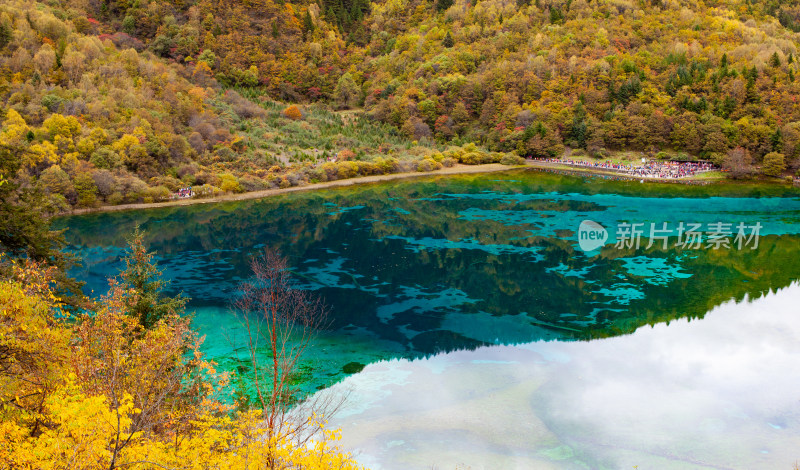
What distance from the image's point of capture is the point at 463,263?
3497 cm

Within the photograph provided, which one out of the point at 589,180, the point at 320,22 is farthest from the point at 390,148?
the point at 320,22

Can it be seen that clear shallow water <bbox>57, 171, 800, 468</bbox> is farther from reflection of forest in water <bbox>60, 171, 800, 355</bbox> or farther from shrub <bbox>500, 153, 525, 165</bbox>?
shrub <bbox>500, 153, 525, 165</bbox>

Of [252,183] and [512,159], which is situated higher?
[252,183]

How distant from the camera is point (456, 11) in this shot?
328 ft

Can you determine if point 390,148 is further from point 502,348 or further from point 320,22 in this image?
point 502,348

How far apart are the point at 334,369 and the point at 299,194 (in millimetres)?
36689

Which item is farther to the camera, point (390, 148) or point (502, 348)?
point (390, 148)

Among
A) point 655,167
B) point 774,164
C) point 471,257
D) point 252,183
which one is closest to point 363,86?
point 252,183

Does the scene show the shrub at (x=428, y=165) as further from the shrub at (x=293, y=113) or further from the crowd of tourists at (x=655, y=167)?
the shrub at (x=293, y=113)
